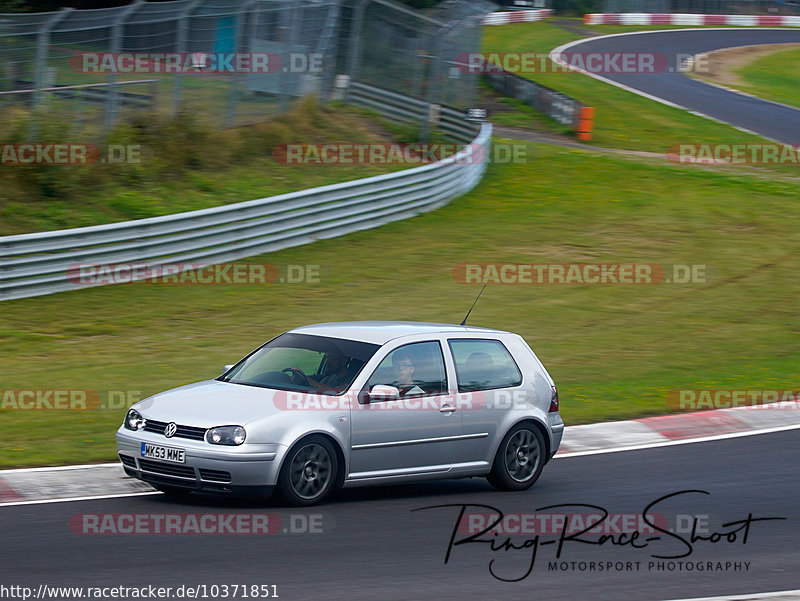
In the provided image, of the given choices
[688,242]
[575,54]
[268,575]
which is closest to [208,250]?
[688,242]

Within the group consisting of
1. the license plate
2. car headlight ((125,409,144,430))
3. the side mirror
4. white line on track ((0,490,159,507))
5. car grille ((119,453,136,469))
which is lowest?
white line on track ((0,490,159,507))

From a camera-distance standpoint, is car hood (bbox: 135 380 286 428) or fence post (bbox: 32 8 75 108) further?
fence post (bbox: 32 8 75 108)

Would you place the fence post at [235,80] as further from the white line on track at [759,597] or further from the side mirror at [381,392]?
the white line on track at [759,597]

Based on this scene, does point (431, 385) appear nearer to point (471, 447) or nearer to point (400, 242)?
point (471, 447)

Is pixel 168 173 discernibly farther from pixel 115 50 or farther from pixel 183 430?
pixel 183 430

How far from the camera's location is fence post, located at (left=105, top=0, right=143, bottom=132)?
19.9 m

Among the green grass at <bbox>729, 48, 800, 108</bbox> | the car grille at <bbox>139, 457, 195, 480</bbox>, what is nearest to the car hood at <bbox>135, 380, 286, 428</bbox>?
the car grille at <bbox>139, 457, 195, 480</bbox>

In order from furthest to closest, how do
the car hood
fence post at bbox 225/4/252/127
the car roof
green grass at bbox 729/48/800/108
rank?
green grass at bbox 729/48/800/108 → fence post at bbox 225/4/252/127 → the car roof → the car hood

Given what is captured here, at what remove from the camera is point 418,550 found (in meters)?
7.51

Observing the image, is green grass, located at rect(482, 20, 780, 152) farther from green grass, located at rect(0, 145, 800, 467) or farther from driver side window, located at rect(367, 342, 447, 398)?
driver side window, located at rect(367, 342, 447, 398)

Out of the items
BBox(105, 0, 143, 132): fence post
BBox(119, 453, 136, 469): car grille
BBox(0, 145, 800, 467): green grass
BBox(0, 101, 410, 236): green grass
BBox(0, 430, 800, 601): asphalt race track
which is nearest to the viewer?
BBox(0, 430, 800, 601): asphalt race track

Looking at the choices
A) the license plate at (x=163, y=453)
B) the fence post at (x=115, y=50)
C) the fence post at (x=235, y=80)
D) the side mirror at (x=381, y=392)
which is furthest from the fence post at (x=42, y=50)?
the side mirror at (x=381, y=392)

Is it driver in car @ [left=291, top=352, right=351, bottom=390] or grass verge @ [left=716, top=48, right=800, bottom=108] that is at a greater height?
grass verge @ [left=716, top=48, right=800, bottom=108]

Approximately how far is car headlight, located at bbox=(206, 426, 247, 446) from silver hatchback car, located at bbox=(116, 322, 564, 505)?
0.01m
